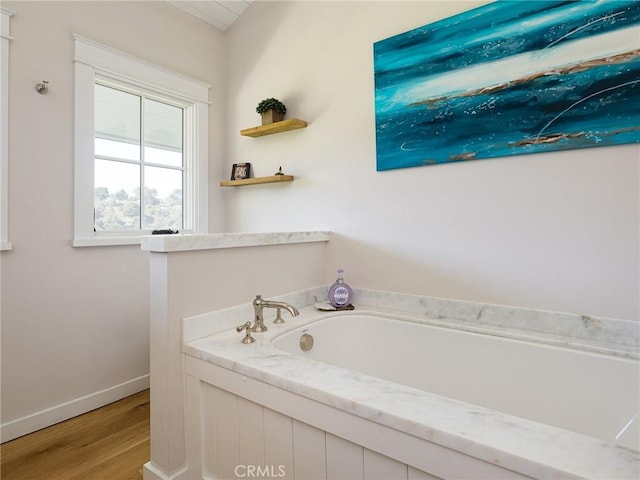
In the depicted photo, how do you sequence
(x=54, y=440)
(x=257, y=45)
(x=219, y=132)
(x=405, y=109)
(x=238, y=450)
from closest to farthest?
(x=238, y=450)
(x=54, y=440)
(x=405, y=109)
(x=257, y=45)
(x=219, y=132)

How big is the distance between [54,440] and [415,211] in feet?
6.80

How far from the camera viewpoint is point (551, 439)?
2.52 ft

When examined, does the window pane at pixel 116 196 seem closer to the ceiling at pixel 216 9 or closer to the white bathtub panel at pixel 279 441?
the ceiling at pixel 216 9

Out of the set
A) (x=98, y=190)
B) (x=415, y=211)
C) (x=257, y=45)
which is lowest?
(x=415, y=211)

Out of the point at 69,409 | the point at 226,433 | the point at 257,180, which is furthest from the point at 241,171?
the point at 226,433

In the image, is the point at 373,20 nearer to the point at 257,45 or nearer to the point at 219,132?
the point at 257,45

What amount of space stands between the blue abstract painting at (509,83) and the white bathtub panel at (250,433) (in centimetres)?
136

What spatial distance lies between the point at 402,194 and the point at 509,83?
0.69 metres

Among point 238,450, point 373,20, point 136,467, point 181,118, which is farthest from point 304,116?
point 136,467

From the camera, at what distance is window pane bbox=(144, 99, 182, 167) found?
2.44 metres

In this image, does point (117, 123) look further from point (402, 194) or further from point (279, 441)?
point (279, 441)

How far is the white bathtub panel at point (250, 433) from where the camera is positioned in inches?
45.9

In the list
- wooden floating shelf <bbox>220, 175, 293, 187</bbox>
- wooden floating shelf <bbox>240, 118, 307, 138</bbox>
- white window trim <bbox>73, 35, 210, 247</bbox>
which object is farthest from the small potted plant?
white window trim <bbox>73, 35, 210, 247</bbox>

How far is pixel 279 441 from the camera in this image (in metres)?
1.11
